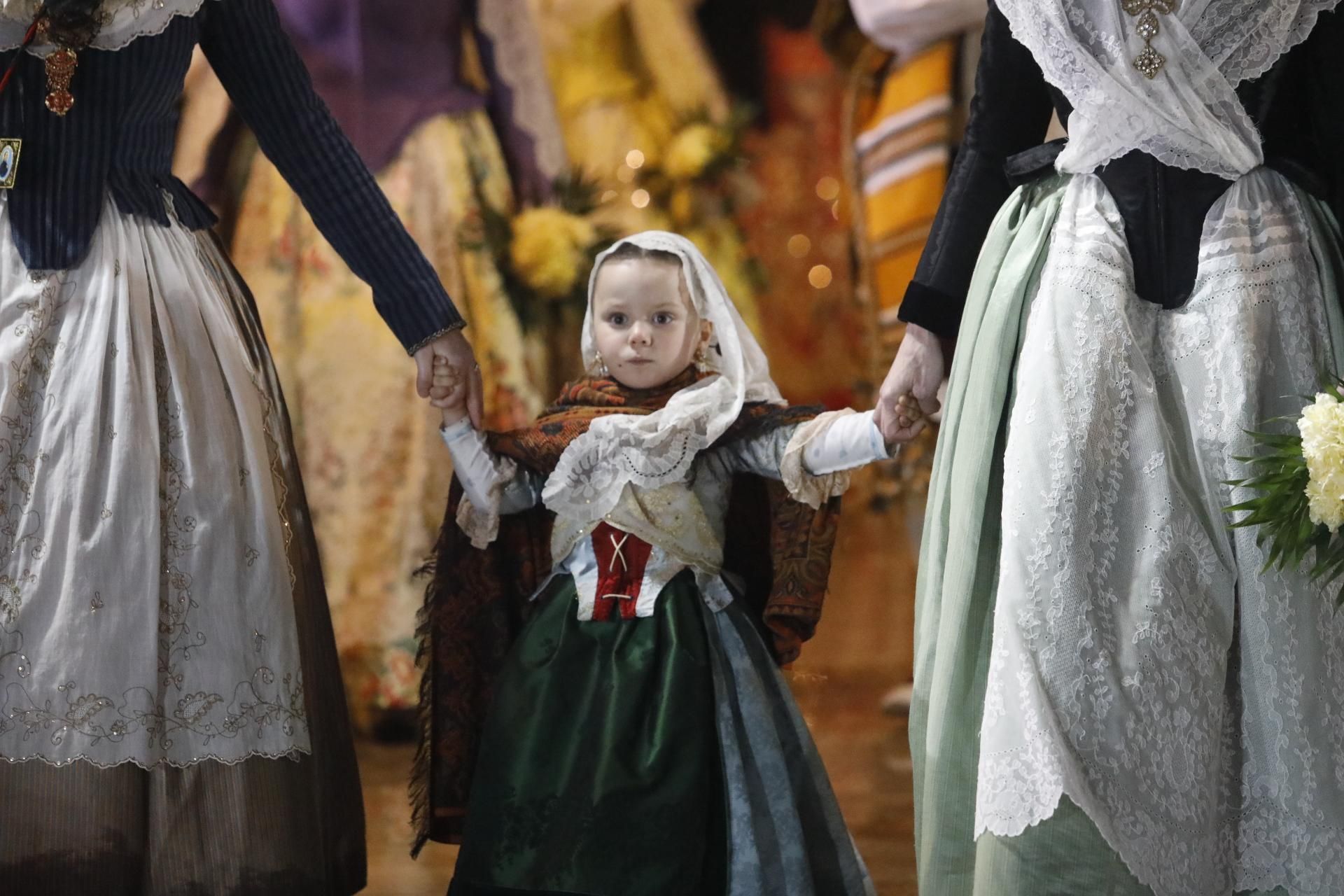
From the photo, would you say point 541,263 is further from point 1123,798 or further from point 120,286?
point 1123,798

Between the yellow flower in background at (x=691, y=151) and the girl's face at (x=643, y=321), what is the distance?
4.44ft

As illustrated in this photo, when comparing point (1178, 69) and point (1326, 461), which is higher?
point (1178, 69)

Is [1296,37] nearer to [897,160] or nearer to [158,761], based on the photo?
[158,761]

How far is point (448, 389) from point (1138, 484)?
1231 mm

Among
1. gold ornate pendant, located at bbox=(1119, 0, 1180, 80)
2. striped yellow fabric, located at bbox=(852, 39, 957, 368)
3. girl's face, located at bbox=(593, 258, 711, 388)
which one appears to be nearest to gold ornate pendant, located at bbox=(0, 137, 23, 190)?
girl's face, located at bbox=(593, 258, 711, 388)

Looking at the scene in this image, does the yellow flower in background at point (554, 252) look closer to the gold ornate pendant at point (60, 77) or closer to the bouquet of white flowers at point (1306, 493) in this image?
the gold ornate pendant at point (60, 77)

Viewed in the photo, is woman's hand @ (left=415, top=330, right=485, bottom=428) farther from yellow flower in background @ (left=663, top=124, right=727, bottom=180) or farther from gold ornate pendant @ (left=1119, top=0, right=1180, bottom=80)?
yellow flower in background @ (left=663, top=124, right=727, bottom=180)

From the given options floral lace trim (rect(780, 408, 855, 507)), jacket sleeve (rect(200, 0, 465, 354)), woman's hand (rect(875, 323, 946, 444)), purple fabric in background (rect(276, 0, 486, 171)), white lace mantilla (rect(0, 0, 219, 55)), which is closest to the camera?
white lace mantilla (rect(0, 0, 219, 55))

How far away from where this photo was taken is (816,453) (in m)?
2.57

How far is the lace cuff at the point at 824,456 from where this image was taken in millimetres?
2496

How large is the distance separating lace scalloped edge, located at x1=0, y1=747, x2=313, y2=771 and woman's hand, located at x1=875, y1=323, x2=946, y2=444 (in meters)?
0.99
